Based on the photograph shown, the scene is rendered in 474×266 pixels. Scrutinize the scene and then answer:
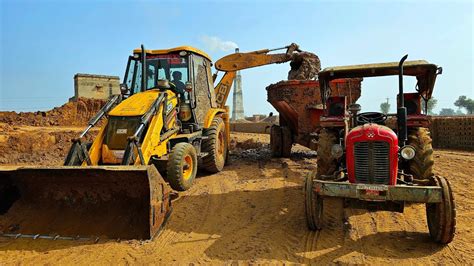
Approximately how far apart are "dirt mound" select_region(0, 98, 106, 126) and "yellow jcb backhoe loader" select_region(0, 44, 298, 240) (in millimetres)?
14042

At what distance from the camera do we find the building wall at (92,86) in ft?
95.8

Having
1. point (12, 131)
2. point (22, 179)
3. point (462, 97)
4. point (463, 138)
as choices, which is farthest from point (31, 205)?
point (462, 97)

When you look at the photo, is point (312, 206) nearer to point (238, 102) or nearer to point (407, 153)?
point (407, 153)

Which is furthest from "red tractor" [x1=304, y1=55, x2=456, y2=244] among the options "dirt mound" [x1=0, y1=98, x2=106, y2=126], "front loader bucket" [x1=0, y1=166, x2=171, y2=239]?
"dirt mound" [x1=0, y1=98, x2=106, y2=126]

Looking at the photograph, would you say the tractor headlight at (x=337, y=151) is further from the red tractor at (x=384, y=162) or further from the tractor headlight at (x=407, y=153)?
the tractor headlight at (x=407, y=153)

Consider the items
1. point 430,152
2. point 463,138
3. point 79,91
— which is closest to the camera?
point 430,152

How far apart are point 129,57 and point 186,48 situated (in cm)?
130

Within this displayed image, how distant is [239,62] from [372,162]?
22.1 feet

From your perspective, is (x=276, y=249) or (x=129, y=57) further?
(x=129, y=57)

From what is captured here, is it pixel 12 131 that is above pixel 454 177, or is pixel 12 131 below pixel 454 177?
above

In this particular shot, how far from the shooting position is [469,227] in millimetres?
4402

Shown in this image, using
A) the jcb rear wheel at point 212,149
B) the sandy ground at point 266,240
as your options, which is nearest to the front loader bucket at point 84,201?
the sandy ground at point 266,240

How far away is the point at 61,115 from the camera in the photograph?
69.0 feet

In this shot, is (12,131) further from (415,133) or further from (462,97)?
(462,97)
